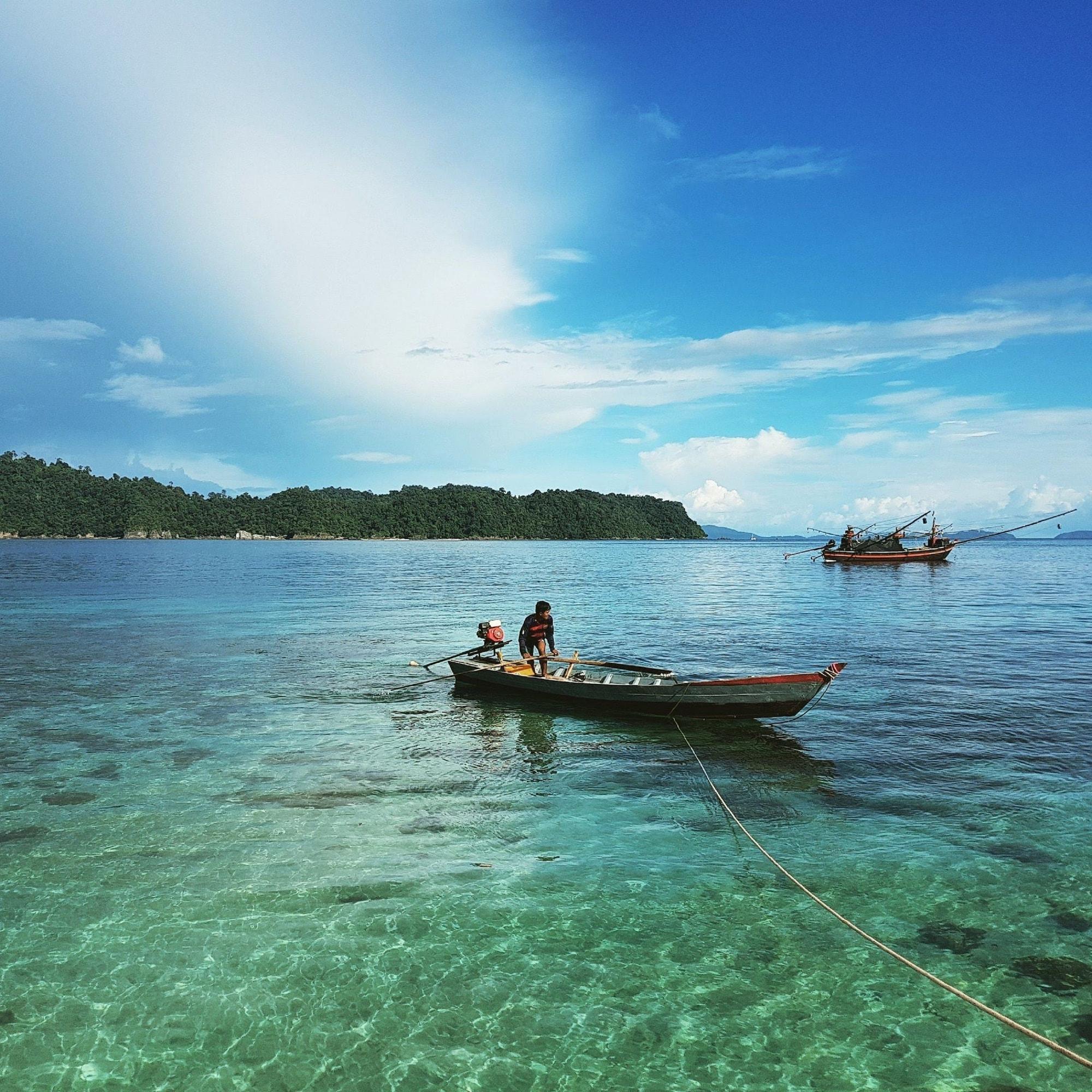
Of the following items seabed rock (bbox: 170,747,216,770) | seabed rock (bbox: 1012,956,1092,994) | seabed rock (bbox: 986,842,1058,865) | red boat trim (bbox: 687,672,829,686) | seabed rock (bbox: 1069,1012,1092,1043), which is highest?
red boat trim (bbox: 687,672,829,686)

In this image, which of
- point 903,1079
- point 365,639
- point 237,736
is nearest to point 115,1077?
point 903,1079

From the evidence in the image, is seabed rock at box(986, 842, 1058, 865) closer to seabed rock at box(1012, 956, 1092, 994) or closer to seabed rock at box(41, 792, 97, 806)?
seabed rock at box(1012, 956, 1092, 994)

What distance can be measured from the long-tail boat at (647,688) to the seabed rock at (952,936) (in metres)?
6.87

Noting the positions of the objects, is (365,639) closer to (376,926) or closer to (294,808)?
(294,808)

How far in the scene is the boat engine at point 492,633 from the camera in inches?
910

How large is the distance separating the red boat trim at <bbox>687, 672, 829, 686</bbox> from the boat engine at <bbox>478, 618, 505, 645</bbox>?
7.49m

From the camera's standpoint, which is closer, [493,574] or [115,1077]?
[115,1077]

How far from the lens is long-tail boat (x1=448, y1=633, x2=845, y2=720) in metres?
16.9

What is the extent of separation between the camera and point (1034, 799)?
13.3 m

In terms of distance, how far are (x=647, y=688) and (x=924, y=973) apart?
1062 centimetres

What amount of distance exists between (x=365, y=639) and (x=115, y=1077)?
27.8 meters

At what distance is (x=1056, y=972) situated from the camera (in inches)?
318

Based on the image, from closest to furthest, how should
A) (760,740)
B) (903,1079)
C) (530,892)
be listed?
(903,1079) → (530,892) → (760,740)

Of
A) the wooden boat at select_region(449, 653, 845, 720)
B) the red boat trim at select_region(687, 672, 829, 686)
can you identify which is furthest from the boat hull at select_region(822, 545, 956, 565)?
the red boat trim at select_region(687, 672, 829, 686)
